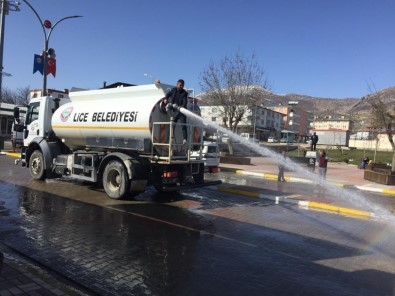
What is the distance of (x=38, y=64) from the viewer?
69.8 feet

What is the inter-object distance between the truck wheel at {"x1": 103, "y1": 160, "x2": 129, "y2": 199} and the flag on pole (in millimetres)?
12480

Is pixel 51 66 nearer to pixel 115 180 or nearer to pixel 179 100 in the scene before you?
pixel 115 180

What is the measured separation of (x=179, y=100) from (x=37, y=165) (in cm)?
614

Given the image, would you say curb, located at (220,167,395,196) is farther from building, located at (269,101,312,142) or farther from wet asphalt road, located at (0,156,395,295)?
building, located at (269,101,312,142)

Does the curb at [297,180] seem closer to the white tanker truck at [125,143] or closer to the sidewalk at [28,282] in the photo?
the white tanker truck at [125,143]

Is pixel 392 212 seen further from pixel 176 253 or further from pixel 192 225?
pixel 176 253

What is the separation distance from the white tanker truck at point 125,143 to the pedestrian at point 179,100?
118 mm

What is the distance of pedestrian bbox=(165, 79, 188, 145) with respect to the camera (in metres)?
10.4

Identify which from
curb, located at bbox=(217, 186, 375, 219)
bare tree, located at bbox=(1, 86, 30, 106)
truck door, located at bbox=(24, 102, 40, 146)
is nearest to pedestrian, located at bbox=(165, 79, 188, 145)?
curb, located at bbox=(217, 186, 375, 219)

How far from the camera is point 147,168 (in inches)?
420

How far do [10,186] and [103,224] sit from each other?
18.6ft

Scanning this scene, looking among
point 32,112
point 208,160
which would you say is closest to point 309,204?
point 208,160

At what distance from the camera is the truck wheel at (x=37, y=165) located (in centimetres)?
1354

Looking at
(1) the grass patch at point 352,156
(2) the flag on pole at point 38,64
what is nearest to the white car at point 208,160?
(2) the flag on pole at point 38,64
